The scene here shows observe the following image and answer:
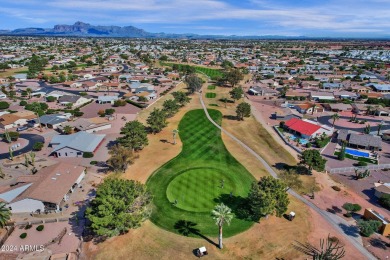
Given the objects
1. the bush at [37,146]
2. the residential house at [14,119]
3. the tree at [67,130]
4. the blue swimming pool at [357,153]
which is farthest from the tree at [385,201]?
the residential house at [14,119]

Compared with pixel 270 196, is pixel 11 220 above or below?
below

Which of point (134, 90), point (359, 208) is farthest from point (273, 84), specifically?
point (359, 208)

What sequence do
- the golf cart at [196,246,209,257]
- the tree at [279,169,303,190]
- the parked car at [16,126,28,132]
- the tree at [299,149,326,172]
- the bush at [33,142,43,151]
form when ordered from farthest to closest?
the parked car at [16,126,28,132] → the bush at [33,142,43,151] → the tree at [299,149,326,172] → the tree at [279,169,303,190] → the golf cart at [196,246,209,257]

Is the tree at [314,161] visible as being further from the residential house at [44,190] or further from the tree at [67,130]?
the tree at [67,130]

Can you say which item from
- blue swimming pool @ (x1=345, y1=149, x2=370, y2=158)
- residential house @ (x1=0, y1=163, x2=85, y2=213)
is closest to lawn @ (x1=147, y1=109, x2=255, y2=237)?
residential house @ (x1=0, y1=163, x2=85, y2=213)

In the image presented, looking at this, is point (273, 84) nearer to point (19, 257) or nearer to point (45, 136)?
point (45, 136)

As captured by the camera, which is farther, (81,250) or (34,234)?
(34,234)

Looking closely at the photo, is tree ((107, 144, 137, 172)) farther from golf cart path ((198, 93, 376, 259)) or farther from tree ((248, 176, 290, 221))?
golf cart path ((198, 93, 376, 259))
